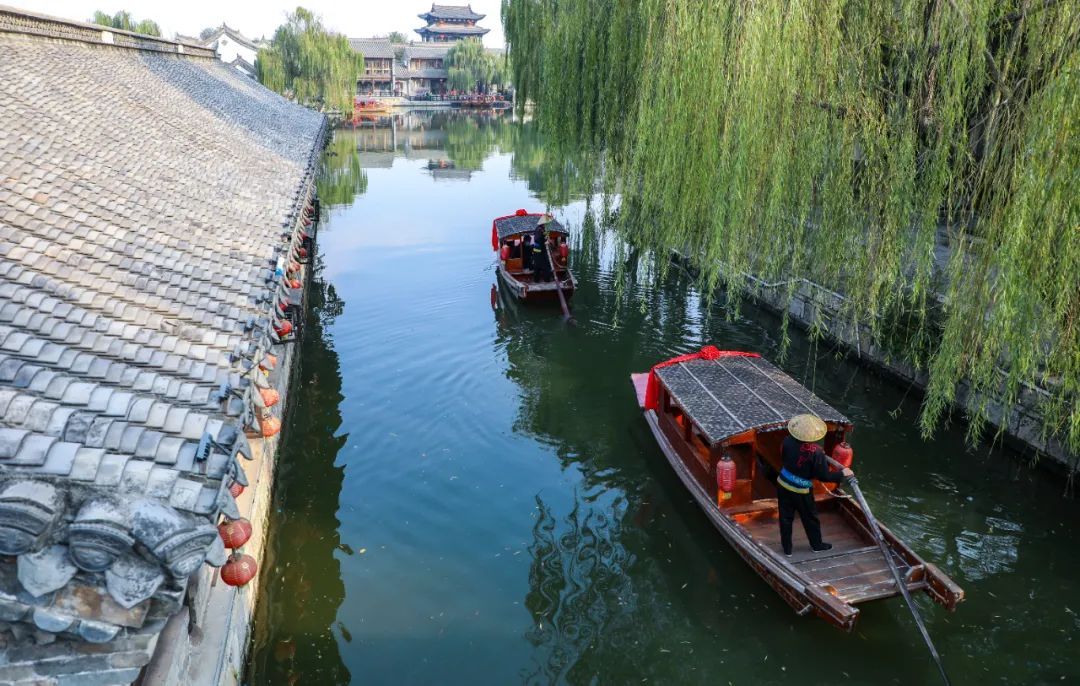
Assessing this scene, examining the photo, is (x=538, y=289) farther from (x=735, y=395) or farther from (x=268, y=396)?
(x=268, y=396)

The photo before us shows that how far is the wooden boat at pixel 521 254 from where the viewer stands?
51.7ft

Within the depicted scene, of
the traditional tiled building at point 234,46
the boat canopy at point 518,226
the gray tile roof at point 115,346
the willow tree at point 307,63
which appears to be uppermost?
A: the traditional tiled building at point 234,46

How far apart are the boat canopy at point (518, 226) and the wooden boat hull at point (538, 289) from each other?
49.6 inches

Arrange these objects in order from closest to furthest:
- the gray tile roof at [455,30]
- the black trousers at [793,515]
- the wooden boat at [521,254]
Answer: the black trousers at [793,515] → the wooden boat at [521,254] → the gray tile roof at [455,30]

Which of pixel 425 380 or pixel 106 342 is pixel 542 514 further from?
pixel 106 342

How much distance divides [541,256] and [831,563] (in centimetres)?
1040

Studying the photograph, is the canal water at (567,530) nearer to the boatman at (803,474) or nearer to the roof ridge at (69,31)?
the boatman at (803,474)

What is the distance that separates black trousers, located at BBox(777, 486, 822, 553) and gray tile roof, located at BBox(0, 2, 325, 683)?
469 cm

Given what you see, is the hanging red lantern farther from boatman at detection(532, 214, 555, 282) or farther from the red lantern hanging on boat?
boatman at detection(532, 214, 555, 282)

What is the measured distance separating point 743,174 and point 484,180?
84.9 ft

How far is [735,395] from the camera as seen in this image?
26.9 feet

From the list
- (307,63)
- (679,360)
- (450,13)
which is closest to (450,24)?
(450,13)

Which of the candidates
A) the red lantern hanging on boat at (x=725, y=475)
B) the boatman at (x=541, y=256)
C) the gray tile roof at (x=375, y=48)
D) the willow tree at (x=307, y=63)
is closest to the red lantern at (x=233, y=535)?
the red lantern hanging on boat at (x=725, y=475)

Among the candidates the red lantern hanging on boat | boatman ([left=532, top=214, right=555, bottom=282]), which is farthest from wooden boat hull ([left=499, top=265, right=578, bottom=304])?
the red lantern hanging on boat
